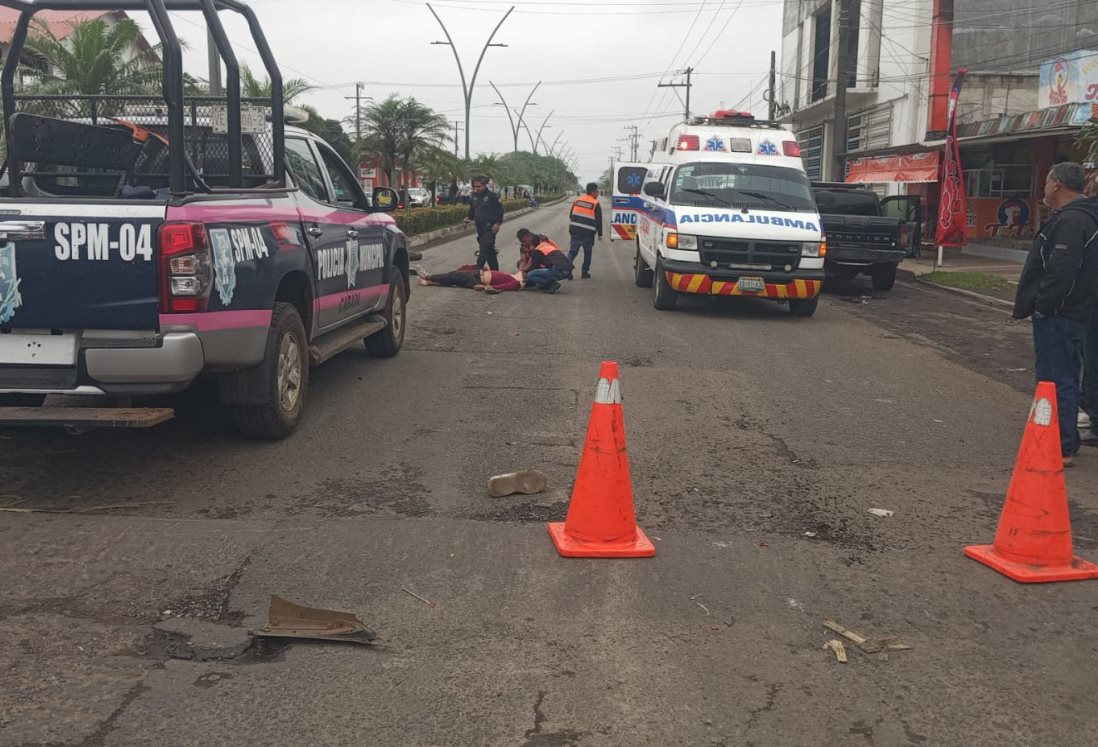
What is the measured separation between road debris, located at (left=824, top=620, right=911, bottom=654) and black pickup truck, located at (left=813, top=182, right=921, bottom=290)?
13.7m

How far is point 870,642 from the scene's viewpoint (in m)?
3.75

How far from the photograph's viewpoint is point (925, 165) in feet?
90.3

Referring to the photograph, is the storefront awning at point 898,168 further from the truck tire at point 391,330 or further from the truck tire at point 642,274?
the truck tire at point 391,330

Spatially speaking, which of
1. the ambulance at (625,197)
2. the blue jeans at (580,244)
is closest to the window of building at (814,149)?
the ambulance at (625,197)

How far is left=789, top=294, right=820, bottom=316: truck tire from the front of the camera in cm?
1334

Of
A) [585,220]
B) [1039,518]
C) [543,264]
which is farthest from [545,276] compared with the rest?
[1039,518]

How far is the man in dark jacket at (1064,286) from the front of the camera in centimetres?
607

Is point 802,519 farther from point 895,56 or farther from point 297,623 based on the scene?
point 895,56

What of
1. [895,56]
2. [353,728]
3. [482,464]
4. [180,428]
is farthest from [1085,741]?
[895,56]

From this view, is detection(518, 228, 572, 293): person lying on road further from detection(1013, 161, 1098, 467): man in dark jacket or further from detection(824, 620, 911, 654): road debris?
detection(824, 620, 911, 654): road debris

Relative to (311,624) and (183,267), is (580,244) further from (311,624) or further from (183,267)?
(311,624)

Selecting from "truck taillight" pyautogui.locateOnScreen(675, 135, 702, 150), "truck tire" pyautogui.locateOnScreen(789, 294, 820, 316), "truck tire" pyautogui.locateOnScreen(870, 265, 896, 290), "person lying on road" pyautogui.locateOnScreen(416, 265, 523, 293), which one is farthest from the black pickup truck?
"person lying on road" pyautogui.locateOnScreen(416, 265, 523, 293)

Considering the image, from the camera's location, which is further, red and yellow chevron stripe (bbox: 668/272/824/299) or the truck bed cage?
red and yellow chevron stripe (bbox: 668/272/824/299)

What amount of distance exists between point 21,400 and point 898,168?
2813 cm
